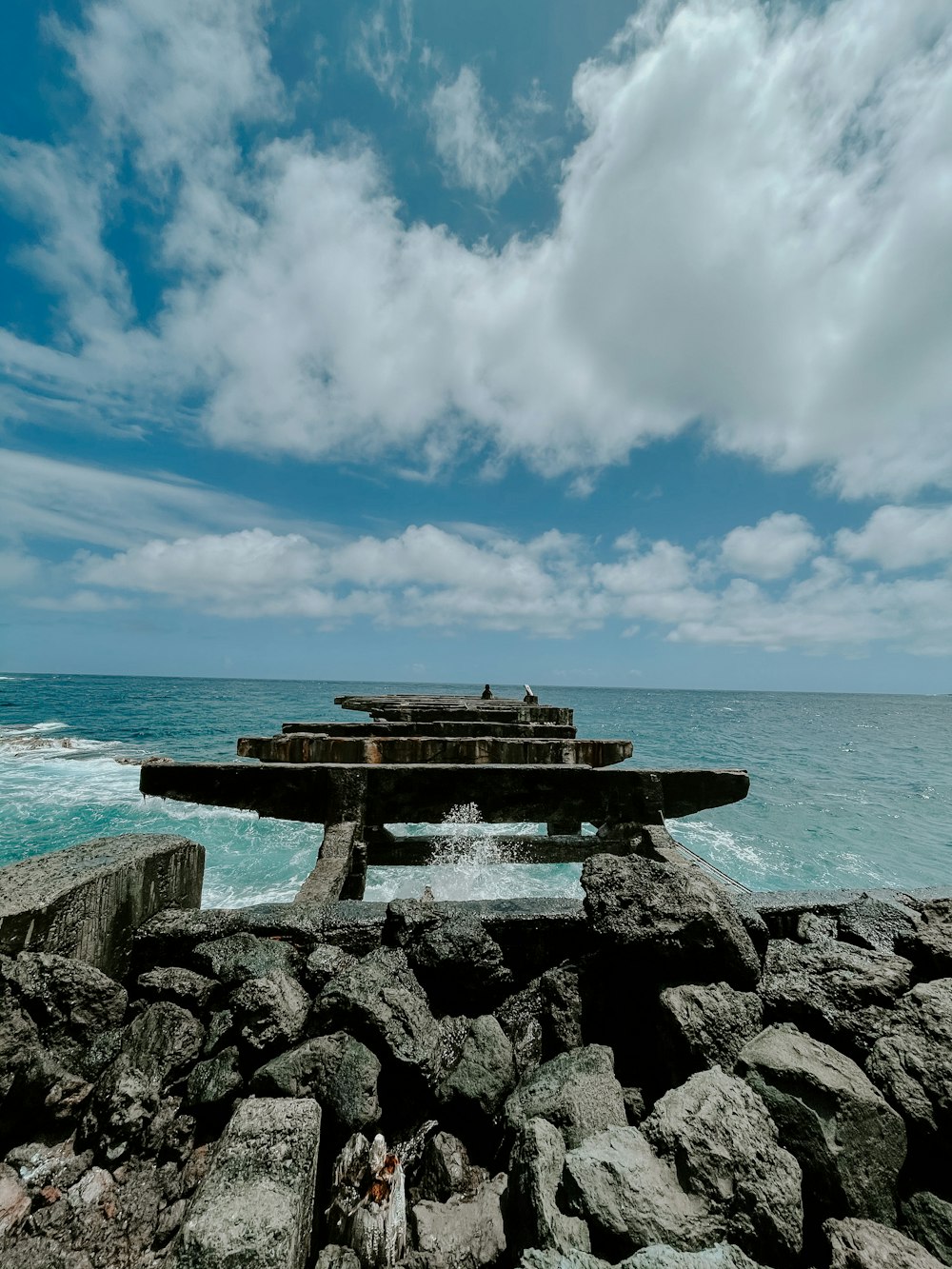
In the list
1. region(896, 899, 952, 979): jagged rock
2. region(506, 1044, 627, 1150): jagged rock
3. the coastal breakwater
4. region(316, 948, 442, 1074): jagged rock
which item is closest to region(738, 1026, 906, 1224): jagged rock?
the coastal breakwater

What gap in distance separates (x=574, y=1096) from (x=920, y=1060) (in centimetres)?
132

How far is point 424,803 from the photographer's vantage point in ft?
17.0

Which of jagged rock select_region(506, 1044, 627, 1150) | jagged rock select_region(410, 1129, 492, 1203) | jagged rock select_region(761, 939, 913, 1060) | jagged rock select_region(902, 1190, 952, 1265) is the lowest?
jagged rock select_region(410, 1129, 492, 1203)

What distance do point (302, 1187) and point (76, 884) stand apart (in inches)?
69.5

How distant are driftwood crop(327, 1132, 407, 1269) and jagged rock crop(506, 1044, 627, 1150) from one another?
0.48 m

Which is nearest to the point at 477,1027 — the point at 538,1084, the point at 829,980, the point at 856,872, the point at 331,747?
the point at 538,1084

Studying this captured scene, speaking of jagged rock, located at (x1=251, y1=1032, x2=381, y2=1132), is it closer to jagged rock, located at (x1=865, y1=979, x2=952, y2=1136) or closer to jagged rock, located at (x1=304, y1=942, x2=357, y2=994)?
jagged rock, located at (x1=304, y1=942, x2=357, y2=994)

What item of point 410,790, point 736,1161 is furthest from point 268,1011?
point 410,790

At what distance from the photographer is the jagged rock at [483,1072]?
220cm

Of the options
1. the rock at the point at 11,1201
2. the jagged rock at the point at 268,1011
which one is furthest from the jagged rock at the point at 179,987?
the rock at the point at 11,1201

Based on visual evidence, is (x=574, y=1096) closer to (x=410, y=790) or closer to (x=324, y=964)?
(x=324, y=964)

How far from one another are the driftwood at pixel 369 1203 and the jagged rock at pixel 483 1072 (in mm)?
313

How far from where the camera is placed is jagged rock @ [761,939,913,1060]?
89.3 inches

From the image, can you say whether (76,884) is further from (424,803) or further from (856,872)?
(856,872)
